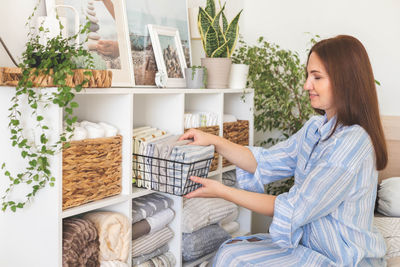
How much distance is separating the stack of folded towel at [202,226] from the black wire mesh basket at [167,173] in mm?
353

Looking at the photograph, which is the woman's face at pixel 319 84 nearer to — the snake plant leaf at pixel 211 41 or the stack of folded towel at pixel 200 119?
the stack of folded towel at pixel 200 119

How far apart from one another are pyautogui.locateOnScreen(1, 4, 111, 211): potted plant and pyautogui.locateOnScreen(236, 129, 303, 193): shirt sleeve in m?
0.84

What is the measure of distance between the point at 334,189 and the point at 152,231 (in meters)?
0.81

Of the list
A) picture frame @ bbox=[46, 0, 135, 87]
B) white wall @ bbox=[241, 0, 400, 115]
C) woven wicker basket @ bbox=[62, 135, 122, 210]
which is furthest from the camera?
white wall @ bbox=[241, 0, 400, 115]

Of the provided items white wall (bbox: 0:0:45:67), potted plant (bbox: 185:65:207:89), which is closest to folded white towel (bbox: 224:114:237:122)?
potted plant (bbox: 185:65:207:89)

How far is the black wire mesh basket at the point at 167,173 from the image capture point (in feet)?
5.85

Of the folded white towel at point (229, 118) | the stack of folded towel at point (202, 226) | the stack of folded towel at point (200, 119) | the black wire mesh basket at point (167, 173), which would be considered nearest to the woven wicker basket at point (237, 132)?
the folded white towel at point (229, 118)

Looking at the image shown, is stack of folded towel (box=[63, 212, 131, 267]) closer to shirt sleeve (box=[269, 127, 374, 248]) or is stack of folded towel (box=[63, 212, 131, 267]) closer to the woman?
the woman

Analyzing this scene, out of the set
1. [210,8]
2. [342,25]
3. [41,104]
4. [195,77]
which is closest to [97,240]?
[41,104]

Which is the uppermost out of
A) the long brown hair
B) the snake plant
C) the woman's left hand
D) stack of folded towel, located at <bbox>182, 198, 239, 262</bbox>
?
the snake plant

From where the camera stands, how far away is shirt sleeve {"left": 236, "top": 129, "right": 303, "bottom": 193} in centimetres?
204

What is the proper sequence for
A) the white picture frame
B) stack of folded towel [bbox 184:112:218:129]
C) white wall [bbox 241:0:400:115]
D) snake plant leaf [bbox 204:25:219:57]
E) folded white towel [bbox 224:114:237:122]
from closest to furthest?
stack of folded towel [bbox 184:112:218:129] → the white picture frame → snake plant leaf [bbox 204:25:219:57] → folded white towel [bbox 224:114:237:122] → white wall [bbox 241:0:400:115]

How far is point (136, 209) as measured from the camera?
78.3 inches

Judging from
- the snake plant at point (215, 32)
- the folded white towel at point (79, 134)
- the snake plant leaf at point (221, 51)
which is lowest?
the folded white towel at point (79, 134)
